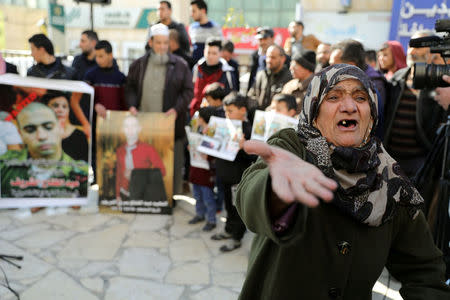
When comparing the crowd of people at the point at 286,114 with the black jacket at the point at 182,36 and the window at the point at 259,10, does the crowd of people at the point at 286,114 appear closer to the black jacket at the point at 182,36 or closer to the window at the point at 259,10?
the black jacket at the point at 182,36

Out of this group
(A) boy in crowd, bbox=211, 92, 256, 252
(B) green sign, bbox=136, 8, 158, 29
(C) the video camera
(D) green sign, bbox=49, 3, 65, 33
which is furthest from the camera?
(B) green sign, bbox=136, 8, 158, 29

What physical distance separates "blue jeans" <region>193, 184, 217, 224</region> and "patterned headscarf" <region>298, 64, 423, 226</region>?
295 cm

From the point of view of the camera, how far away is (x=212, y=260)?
12.3 feet

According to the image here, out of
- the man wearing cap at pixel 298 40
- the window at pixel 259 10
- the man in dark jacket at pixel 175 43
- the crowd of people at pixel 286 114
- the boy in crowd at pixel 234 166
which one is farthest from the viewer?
the window at pixel 259 10

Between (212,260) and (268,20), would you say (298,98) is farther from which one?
(268,20)

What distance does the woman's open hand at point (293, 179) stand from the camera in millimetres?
846

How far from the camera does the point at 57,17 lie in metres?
11.6

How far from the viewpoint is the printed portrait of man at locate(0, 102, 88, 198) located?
4.50 meters

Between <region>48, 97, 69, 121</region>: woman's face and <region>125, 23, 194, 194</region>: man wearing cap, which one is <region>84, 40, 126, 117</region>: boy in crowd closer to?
<region>125, 23, 194, 194</region>: man wearing cap

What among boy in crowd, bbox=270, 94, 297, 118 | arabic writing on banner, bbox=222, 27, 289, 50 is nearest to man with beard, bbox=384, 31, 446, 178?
boy in crowd, bbox=270, 94, 297, 118

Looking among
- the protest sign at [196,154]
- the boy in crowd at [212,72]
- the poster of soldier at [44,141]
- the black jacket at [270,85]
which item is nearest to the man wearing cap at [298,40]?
the boy in crowd at [212,72]

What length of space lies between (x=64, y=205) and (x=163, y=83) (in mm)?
1961

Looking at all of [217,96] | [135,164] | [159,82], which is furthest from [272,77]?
[135,164]

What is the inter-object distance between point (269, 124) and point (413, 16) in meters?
11.9
